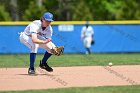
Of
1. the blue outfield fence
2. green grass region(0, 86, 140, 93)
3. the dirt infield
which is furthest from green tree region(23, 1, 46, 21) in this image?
green grass region(0, 86, 140, 93)

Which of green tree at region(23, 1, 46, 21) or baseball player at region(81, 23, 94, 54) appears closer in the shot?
baseball player at region(81, 23, 94, 54)

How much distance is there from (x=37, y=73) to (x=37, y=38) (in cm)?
100

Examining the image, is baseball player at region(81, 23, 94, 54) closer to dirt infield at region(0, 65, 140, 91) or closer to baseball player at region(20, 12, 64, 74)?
dirt infield at region(0, 65, 140, 91)

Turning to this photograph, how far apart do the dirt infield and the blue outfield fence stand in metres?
12.7

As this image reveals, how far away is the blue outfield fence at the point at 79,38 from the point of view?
26953 mm

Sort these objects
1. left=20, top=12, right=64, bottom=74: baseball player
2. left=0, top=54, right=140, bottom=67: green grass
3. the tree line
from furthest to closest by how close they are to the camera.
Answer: the tree line < left=0, top=54, right=140, bottom=67: green grass < left=20, top=12, right=64, bottom=74: baseball player

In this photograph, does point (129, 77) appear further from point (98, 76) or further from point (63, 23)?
point (63, 23)

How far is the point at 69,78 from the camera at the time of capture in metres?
12.1

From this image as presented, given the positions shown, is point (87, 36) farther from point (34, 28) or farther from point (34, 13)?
point (34, 28)

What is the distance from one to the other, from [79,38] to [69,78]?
15.7m

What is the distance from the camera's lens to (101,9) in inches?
1924

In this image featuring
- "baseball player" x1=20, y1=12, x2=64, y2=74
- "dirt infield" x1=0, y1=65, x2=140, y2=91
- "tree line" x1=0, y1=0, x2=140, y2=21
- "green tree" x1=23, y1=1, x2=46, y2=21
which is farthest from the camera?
"tree line" x1=0, y1=0, x2=140, y2=21

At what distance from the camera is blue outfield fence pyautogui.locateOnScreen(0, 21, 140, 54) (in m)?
27.0

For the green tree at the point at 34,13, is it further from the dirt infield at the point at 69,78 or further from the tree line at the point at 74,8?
the dirt infield at the point at 69,78
